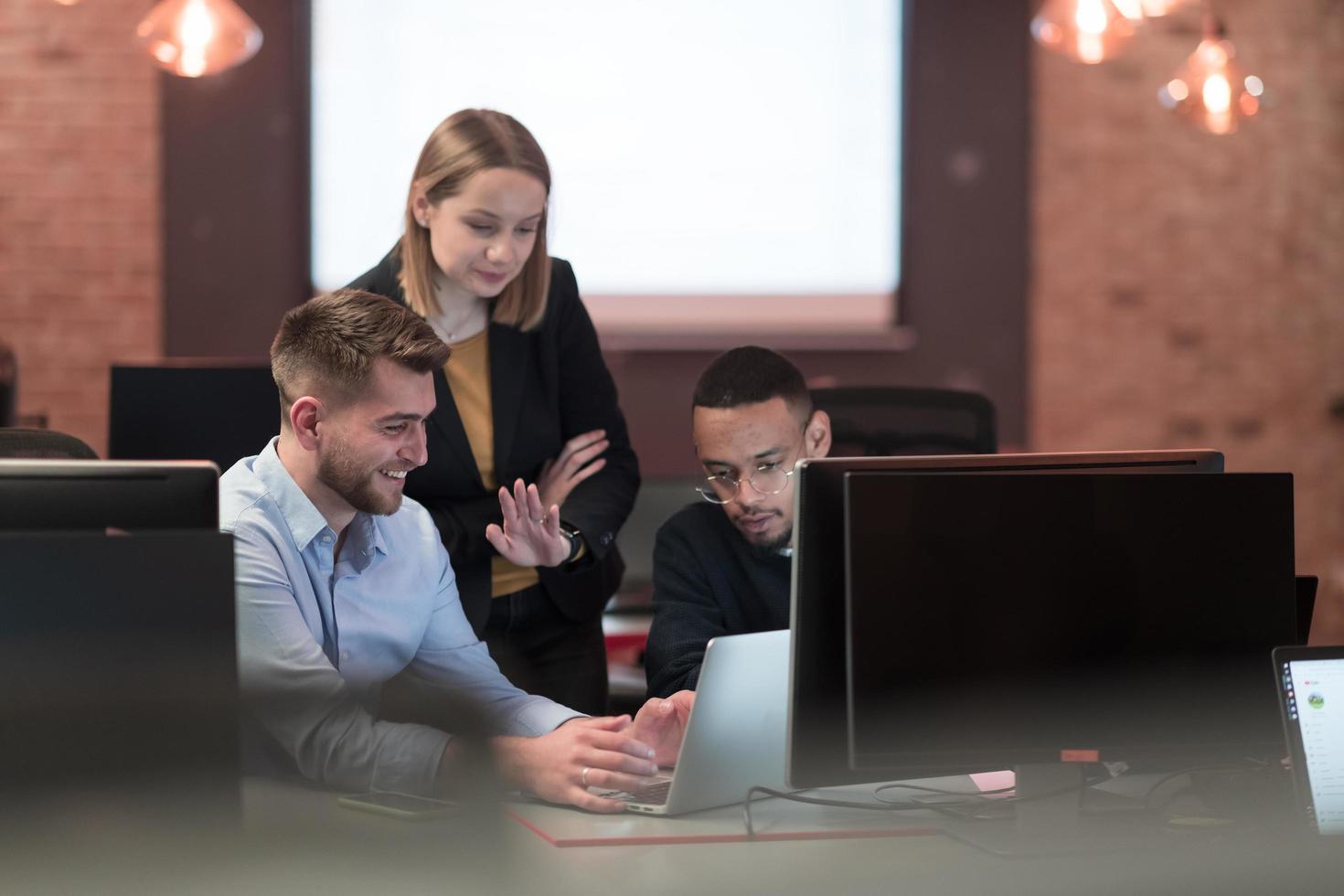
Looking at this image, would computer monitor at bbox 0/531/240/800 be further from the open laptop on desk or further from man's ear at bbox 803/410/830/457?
man's ear at bbox 803/410/830/457

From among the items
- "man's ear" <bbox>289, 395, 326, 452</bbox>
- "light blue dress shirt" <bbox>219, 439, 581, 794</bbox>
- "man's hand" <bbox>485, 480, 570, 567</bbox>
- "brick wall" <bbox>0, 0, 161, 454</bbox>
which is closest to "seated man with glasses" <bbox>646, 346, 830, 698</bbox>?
"man's hand" <bbox>485, 480, 570, 567</bbox>

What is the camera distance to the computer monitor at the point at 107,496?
3.98 ft

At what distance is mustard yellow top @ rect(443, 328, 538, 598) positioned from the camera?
2193 mm

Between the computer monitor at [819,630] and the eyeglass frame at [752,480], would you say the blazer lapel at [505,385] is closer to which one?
the eyeglass frame at [752,480]

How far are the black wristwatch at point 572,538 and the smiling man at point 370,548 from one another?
0.44ft

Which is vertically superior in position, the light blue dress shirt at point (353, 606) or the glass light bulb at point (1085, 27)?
the glass light bulb at point (1085, 27)

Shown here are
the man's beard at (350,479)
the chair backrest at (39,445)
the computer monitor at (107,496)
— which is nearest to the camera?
the computer monitor at (107,496)

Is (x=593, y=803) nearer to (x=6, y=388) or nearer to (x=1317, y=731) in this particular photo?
(x=1317, y=731)

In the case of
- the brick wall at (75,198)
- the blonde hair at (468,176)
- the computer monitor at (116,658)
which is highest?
the brick wall at (75,198)

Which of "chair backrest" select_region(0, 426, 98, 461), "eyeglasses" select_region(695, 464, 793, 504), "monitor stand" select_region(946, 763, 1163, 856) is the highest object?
"chair backrest" select_region(0, 426, 98, 461)

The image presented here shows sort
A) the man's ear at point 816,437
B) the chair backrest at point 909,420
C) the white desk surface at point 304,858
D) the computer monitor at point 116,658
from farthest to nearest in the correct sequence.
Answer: the chair backrest at point 909,420 → the man's ear at point 816,437 → the computer monitor at point 116,658 → the white desk surface at point 304,858

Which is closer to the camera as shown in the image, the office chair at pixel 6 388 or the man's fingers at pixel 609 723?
the man's fingers at pixel 609 723

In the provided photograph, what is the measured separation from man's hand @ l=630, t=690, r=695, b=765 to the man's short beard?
0.43m

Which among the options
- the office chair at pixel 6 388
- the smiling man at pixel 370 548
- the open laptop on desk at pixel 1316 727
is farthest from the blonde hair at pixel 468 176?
the office chair at pixel 6 388
